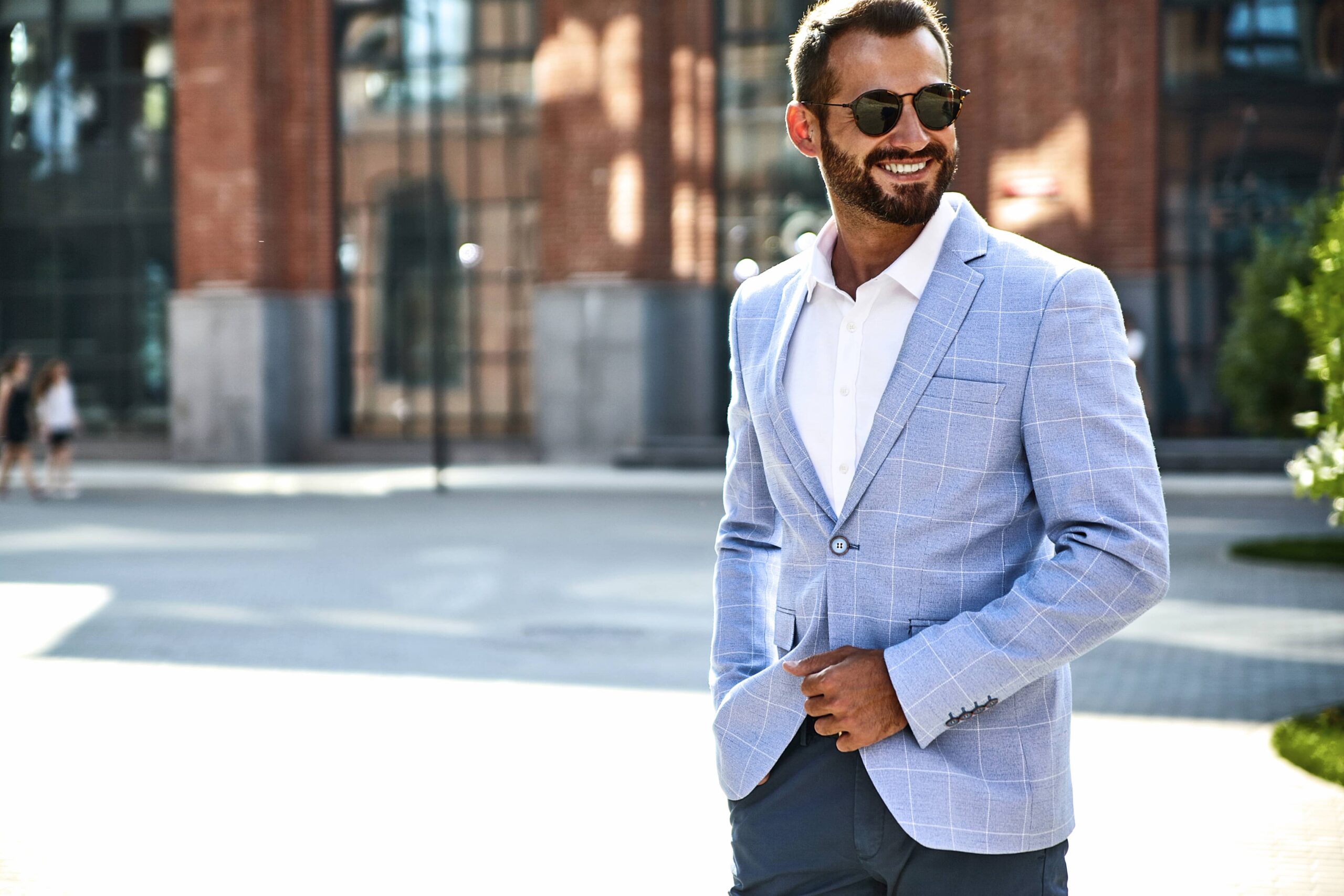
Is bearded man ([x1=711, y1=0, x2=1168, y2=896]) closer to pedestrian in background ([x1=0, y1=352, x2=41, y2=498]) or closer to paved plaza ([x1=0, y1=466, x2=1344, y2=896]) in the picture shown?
paved plaza ([x1=0, y1=466, x2=1344, y2=896])

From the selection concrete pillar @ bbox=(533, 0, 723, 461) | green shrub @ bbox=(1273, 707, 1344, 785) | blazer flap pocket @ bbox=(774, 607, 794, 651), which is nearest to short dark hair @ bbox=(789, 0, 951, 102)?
blazer flap pocket @ bbox=(774, 607, 794, 651)

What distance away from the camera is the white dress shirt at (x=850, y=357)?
2.38 metres

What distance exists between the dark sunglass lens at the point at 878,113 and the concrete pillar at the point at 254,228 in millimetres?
25858

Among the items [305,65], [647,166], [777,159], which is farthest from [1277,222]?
[305,65]

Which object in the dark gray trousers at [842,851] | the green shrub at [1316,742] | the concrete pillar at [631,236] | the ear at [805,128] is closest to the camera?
the dark gray trousers at [842,851]

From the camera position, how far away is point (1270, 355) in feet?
45.6

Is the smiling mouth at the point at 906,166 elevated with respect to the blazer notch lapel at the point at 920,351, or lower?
elevated

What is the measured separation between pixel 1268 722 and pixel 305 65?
2318 centimetres

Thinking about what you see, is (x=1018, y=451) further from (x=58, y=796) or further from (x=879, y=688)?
(x=58, y=796)

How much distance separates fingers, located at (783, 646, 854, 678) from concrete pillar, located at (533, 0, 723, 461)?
23.0 m

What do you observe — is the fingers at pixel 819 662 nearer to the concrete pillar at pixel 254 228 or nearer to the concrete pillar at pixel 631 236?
the concrete pillar at pixel 631 236

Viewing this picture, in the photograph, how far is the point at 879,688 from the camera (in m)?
2.26

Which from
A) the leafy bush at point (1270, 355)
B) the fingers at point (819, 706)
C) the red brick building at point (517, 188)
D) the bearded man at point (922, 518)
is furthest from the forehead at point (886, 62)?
the red brick building at point (517, 188)

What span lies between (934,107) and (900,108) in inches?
1.9
